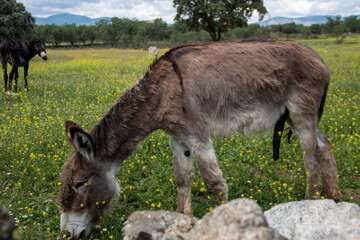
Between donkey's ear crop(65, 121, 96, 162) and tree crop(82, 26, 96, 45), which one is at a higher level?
tree crop(82, 26, 96, 45)

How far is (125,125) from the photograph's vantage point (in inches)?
123

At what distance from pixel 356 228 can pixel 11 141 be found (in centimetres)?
583

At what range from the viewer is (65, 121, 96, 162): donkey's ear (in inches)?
101

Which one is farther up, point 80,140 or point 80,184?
point 80,140

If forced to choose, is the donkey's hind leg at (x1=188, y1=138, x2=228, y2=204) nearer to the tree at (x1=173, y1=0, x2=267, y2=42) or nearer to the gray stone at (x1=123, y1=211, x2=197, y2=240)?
the gray stone at (x1=123, y1=211, x2=197, y2=240)

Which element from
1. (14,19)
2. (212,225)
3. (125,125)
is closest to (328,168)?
(125,125)

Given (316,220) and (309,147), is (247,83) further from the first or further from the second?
(316,220)

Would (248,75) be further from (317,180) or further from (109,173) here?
(109,173)

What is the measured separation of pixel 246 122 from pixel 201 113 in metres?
0.67

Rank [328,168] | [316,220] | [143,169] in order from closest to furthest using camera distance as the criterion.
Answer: [316,220] → [328,168] → [143,169]

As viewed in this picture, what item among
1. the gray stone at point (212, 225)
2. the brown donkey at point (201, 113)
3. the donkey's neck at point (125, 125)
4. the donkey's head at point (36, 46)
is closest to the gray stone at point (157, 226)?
the gray stone at point (212, 225)

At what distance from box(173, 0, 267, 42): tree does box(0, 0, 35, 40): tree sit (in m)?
16.9

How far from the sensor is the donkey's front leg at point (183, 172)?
3525 mm

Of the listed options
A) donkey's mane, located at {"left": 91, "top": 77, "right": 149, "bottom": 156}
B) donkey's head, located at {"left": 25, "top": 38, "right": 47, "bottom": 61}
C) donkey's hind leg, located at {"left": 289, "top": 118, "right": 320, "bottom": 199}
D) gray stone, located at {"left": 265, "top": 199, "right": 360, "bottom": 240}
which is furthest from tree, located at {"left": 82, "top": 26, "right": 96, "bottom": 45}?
gray stone, located at {"left": 265, "top": 199, "right": 360, "bottom": 240}
